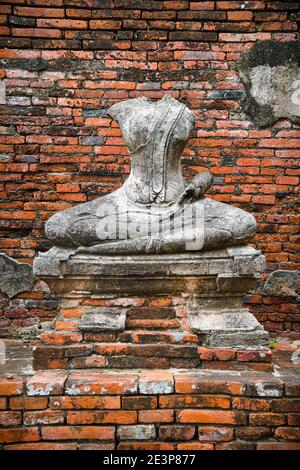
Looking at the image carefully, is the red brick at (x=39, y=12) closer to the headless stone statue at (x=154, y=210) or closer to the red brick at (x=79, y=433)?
the headless stone statue at (x=154, y=210)

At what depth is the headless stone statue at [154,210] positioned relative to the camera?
2770 millimetres

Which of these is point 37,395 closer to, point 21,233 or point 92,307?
point 92,307

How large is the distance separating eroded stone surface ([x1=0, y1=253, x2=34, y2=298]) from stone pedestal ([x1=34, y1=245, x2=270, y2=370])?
1.50 metres

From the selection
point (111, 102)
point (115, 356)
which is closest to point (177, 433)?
point (115, 356)

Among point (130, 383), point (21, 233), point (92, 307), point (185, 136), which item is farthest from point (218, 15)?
point (130, 383)

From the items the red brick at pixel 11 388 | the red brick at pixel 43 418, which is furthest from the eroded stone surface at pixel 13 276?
the red brick at pixel 43 418

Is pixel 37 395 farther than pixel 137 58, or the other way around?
pixel 137 58

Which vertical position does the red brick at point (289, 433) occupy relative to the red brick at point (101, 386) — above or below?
below

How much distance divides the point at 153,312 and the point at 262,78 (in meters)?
2.64

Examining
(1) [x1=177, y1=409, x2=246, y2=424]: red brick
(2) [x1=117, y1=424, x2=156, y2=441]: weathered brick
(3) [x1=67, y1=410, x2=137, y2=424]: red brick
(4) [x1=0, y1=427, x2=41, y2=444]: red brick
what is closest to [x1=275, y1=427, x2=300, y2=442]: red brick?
(1) [x1=177, y1=409, x2=246, y2=424]: red brick

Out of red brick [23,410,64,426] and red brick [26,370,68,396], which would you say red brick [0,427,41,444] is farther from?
red brick [26,370,68,396]

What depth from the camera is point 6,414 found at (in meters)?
2.42

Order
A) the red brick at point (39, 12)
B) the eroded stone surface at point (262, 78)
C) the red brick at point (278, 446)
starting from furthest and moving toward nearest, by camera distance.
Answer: the eroded stone surface at point (262, 78), the red brick at point (39, 12), the red brick at point (278, 446)

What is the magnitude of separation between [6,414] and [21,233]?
2.10 m
